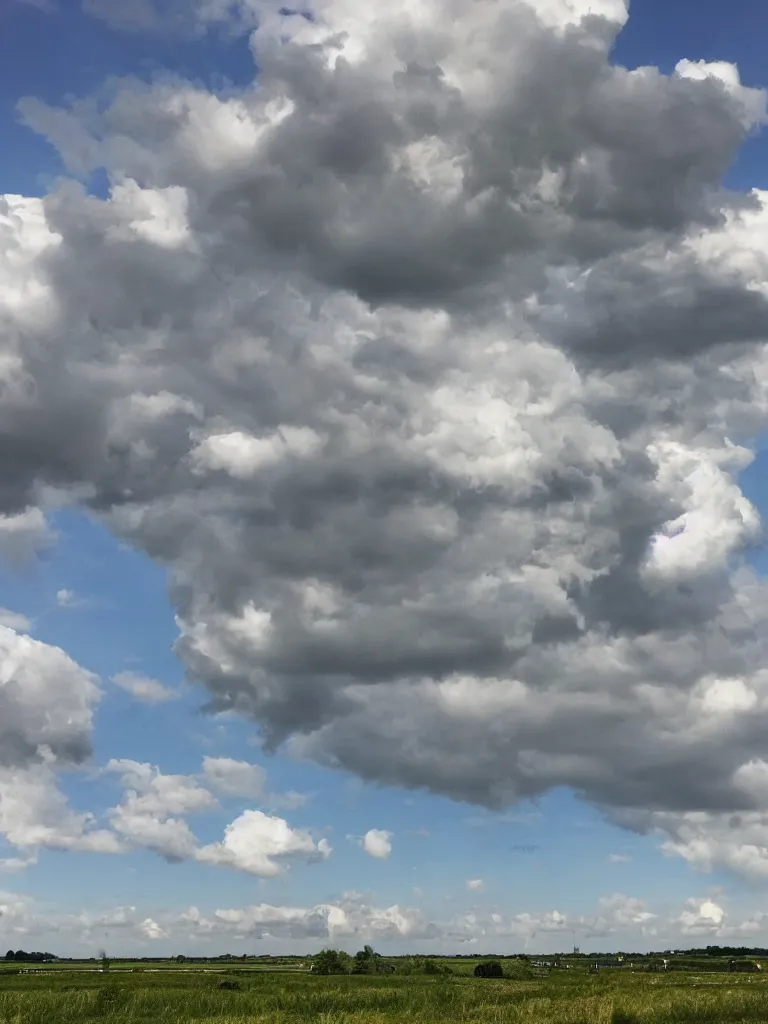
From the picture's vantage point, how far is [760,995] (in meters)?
75.3

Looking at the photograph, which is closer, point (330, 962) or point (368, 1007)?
point (368, 1007)

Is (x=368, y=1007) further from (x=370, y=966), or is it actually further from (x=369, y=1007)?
(x=370, y=966)

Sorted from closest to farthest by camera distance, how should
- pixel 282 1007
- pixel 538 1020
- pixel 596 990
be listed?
pixel 538 1020 < pixel 282 1007 < pixel 596 990

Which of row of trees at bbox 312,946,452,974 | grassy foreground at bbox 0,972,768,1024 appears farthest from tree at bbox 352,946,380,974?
grassy foreground at bbox 0,972,768,1024

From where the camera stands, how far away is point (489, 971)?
13012 cm

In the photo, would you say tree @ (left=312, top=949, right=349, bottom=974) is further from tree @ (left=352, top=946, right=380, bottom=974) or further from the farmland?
the farmland

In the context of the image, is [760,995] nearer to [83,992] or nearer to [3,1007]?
[83,992]

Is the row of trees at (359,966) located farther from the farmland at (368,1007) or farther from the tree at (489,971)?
the farmland at (368,1007)

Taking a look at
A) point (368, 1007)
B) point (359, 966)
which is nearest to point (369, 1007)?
point (368, 1007)

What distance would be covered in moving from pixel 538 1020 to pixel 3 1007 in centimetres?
2924

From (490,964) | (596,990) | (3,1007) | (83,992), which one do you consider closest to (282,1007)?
(83,992)

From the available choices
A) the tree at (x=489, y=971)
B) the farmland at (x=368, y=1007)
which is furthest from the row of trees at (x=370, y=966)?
the farmland at (x=368, y=1007)

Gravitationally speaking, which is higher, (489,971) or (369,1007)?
(369,1007)

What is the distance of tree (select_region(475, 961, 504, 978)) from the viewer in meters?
128
